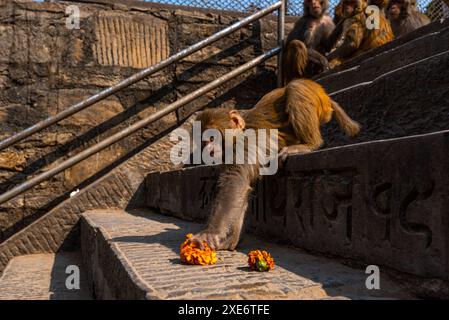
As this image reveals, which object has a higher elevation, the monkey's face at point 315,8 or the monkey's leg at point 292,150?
the monkey's face at point 315,8

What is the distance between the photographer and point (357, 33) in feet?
15.4

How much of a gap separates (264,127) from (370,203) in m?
1.03

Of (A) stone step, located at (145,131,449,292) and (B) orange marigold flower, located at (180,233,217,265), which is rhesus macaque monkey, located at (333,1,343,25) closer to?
(A) stone step, located at (145,131,449,292)

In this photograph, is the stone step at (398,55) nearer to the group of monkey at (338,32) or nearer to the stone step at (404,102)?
the stone step at (404,102)

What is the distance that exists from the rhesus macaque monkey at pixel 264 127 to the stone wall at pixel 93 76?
8.19ft

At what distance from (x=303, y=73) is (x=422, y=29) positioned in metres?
1.65

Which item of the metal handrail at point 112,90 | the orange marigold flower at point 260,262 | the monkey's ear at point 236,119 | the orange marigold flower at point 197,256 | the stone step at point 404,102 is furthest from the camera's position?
the metal handrail at point 112,90

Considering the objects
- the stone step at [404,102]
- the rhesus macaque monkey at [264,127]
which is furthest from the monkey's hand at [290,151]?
the stone step at [404,102]

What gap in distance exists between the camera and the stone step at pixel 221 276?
133cm

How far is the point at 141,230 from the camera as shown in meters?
2.88

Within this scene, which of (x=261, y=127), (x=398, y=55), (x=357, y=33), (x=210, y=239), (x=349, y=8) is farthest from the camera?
(x=349, y=8)

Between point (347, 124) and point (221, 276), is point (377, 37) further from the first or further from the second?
point (221, 276)

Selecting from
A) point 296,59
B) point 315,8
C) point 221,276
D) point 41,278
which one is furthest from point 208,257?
point 315,8
